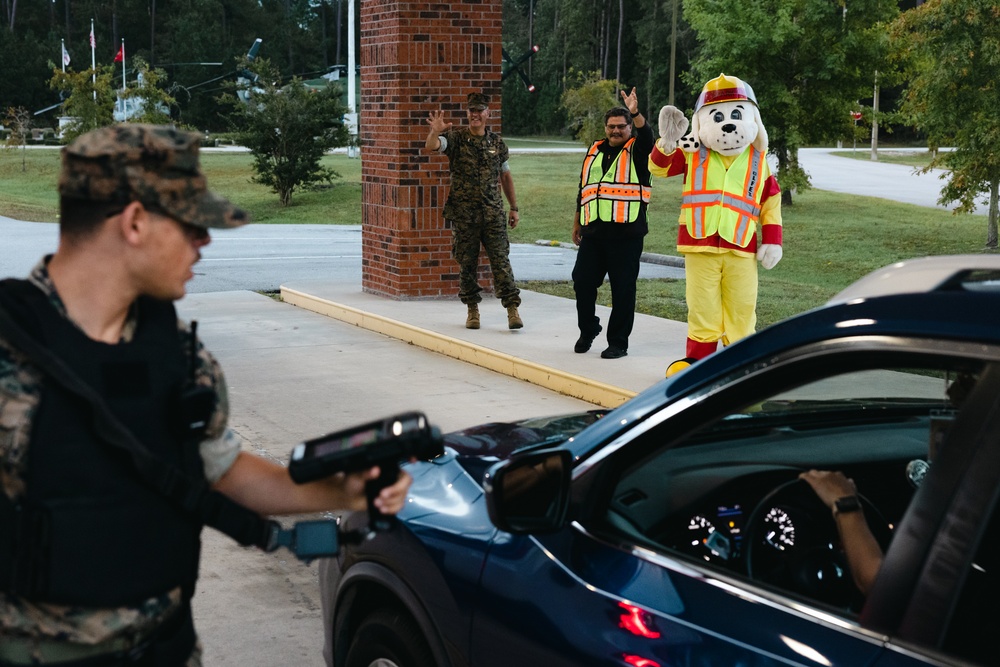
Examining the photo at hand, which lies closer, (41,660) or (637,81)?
(41,660)

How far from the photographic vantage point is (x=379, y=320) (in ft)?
39.6

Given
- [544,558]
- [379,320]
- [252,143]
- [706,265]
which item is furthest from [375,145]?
[252,143]

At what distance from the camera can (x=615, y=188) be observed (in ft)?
31.8

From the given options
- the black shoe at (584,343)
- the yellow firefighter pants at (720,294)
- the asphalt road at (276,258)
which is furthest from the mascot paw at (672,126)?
the asphalt road at (276,258)

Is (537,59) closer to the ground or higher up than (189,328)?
higher up

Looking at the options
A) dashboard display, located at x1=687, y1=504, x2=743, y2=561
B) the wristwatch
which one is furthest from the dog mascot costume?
the wristwatch

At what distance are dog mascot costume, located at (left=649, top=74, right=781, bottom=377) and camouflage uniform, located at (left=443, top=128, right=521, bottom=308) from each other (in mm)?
2636

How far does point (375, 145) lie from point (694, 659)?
11.6 m

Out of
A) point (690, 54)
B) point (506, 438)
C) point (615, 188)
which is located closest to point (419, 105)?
point (615, 188)

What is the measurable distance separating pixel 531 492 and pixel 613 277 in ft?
23.8

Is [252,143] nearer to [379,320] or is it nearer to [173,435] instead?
[379,320]

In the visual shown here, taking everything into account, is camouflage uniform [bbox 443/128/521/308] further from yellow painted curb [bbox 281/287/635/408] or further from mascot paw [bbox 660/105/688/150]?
mascot paw [bbox 660/105/688/150]

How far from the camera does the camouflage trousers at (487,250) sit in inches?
436

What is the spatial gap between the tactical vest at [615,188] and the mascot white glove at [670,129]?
0.86 meters
